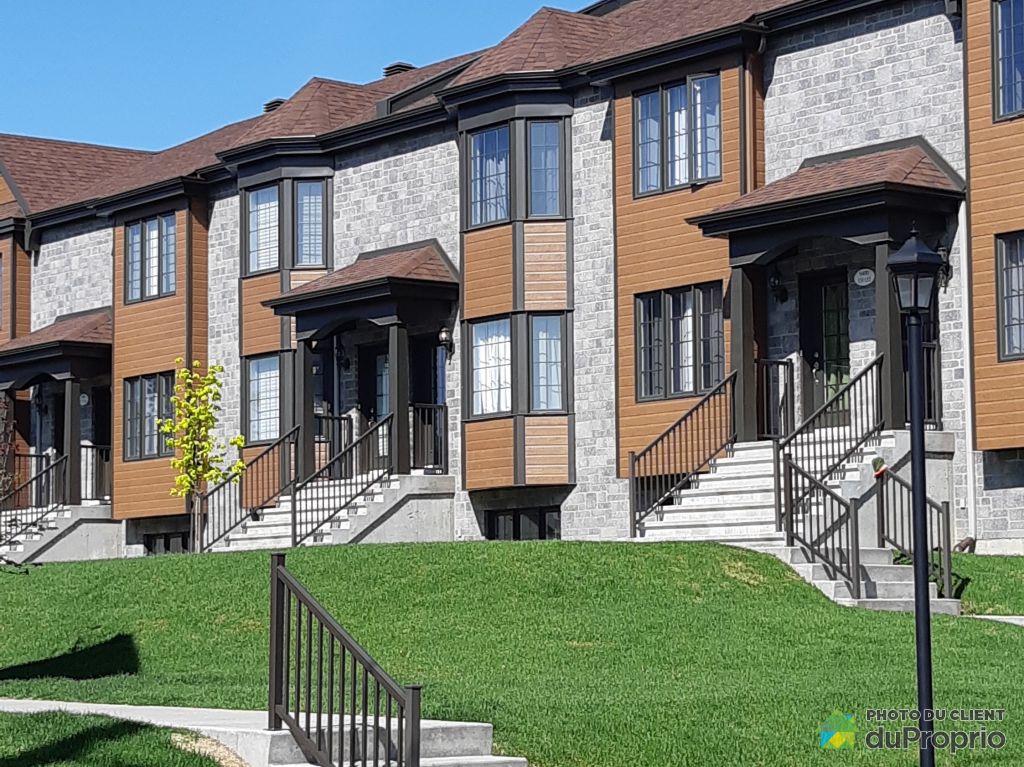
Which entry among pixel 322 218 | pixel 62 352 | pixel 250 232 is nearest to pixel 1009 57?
pixel 322 218

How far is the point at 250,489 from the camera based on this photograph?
33.7m

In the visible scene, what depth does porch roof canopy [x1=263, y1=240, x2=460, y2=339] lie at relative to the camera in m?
30.3

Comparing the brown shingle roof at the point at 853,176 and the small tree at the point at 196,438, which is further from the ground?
the brown shingle roof at the point at 853,176

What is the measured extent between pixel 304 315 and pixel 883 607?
47.7 ft

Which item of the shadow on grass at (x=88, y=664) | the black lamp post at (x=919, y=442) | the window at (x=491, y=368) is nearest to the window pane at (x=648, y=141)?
the window at (x=491, y=368)

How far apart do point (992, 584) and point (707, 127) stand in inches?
346

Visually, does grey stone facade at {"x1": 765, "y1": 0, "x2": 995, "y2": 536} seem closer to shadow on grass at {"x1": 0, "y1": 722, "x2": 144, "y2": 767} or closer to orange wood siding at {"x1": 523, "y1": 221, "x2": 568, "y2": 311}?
orange wood siding at {"x1": 523, "y1": 221, "x2": 568, "y2": 311}

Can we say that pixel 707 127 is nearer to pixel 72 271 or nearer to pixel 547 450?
pixel 547 450

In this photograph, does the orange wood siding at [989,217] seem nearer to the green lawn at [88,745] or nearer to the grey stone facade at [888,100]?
the grey stone facade at [888,100]

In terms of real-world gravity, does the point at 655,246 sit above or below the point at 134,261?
below

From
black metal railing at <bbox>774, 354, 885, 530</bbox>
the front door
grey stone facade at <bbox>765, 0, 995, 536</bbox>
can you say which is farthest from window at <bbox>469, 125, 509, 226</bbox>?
black metal railing at <bbox>774, 354, 885, 530</bbox>

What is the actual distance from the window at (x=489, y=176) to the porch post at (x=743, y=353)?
5439 millimetres

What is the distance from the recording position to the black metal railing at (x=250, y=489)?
105ft

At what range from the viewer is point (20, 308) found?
Answer: 40.8 meters
